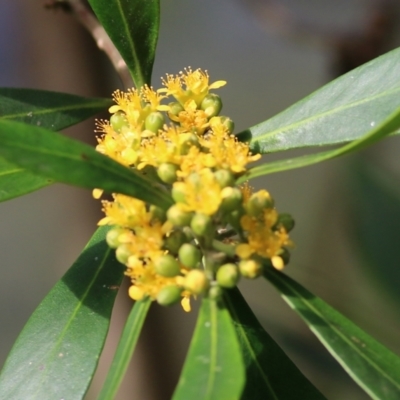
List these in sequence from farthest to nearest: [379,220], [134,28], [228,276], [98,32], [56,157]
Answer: [379,220] < [98,32] < [134,28] < [228,276] < [56,157]

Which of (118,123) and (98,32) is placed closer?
(118,123)

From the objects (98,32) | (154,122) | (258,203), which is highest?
(98,32)

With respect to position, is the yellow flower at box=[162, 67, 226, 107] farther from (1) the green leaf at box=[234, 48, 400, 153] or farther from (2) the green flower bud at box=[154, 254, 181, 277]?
(2) the green flower bud at box=[154, 254, 181, 277]

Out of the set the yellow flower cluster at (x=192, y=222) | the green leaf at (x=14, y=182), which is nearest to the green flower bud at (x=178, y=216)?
the yellow flower cluster at (x=192, y=222)

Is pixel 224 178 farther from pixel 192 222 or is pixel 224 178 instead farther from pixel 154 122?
pixel 154 122

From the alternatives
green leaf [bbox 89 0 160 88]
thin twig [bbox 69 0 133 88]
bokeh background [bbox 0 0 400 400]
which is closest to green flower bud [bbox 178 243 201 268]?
green leaf [bbox 89 0 160 88]

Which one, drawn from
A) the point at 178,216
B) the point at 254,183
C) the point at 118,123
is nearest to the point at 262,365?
the point at 178,216

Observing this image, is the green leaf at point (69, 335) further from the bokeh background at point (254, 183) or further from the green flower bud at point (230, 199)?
the bokeh background at point (254, 183)
